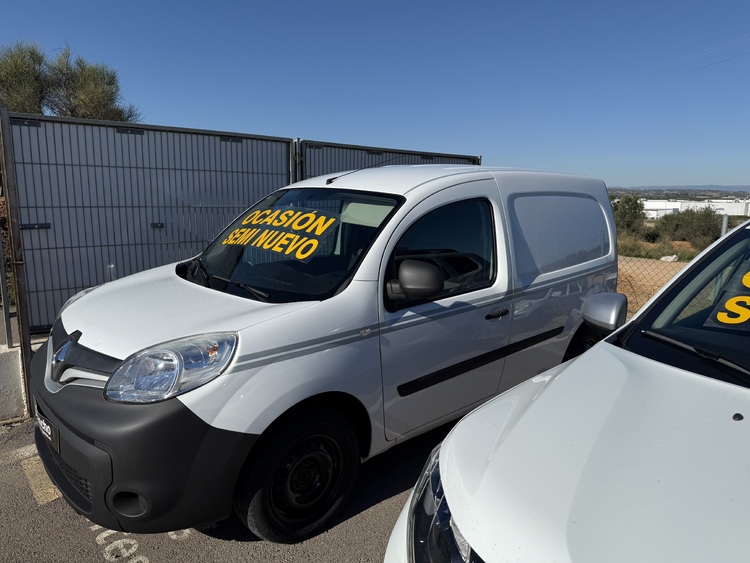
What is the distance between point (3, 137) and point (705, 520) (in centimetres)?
436

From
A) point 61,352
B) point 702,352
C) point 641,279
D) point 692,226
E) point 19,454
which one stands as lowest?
point 641,279

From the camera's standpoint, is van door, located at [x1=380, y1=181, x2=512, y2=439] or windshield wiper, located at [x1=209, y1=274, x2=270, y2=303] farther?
van door, located at [x1=380, y1=181, x2=512, y2=439]

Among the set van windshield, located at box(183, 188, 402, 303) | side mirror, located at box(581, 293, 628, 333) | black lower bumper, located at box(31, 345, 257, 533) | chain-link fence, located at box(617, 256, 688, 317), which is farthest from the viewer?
chain-link fence, located at box(617, 256, 688, 317)

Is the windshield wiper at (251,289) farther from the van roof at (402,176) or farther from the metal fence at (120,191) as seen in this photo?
the metal fence at (120,191)

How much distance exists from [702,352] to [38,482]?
355 cm

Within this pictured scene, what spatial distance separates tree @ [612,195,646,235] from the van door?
26484 millimetres

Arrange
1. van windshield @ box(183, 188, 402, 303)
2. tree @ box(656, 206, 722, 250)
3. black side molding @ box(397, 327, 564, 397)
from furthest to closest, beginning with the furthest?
tree @ box(656, 206, 722, 250), black side molding @ box(397, 327, 564, 397), van windshield @ box(183, 188, 402, 303)

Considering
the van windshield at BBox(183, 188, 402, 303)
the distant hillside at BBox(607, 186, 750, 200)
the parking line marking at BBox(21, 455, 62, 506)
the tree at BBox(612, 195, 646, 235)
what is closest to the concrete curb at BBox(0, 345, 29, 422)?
the parking line marking at BBox(21, 455, 62, 506)

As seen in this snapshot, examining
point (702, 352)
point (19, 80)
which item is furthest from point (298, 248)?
point (19, 80)

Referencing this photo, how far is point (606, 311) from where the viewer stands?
2.48 metres

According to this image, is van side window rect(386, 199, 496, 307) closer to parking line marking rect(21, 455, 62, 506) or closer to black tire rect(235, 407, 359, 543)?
black tire rect(235, 407, 359, 543)

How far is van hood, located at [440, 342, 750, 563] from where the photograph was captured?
3.99 ft

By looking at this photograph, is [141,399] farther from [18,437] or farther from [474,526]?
[18,437]

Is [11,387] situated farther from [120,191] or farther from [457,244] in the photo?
[457,244]
